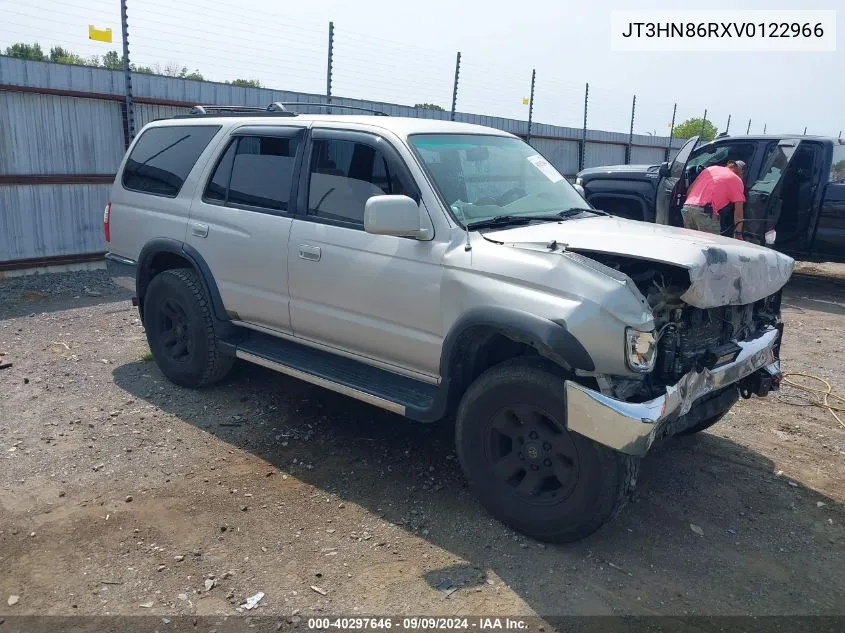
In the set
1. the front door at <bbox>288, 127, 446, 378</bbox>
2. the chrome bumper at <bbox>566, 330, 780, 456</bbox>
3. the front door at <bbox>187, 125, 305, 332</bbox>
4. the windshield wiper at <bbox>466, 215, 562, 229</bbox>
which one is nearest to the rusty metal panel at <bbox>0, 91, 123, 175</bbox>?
the front door at <bbox>187, 125, 305, 332</bbox>

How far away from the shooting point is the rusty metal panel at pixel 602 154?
17828 millimetres

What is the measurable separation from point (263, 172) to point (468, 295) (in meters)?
1.90

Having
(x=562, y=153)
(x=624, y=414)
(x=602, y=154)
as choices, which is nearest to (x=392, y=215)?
(x=624, y=414)

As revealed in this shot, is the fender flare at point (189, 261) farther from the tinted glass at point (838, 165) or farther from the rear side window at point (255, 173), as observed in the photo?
the tinted glass at point (838, 165)

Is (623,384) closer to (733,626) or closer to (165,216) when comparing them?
(733,626)

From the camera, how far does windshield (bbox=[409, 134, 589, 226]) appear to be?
3938mm

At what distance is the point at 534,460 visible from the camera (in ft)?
11.2

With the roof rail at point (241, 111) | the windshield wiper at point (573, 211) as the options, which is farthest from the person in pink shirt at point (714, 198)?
the roof rail at point (241, 111)

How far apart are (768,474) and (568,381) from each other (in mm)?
1969

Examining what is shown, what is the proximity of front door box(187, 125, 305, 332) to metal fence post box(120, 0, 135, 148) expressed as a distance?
16.7ft

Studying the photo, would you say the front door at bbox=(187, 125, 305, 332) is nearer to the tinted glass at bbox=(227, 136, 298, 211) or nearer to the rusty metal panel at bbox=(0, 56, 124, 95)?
the tinted glass at bbox=(227, 136, 298, 211)

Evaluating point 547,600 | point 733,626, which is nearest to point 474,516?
point 547,600

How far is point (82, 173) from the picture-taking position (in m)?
9.10

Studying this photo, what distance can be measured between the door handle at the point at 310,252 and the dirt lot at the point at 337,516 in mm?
1188
